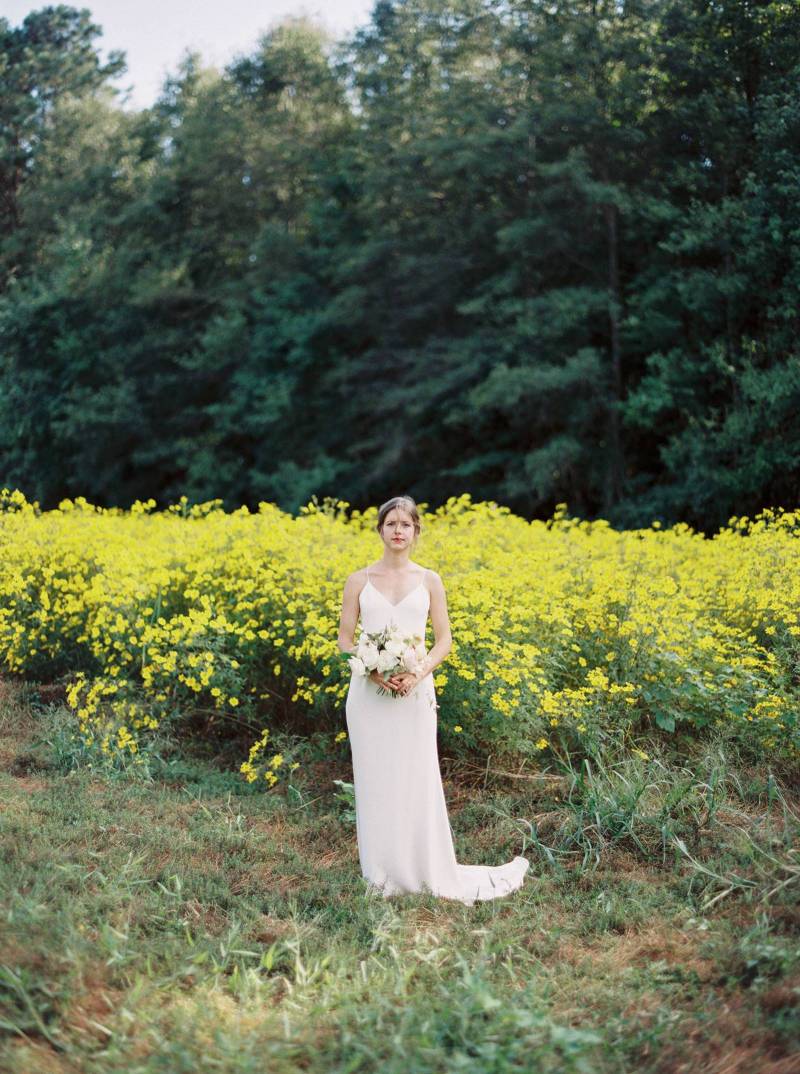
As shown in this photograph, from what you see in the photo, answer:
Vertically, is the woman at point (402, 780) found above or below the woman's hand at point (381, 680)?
below

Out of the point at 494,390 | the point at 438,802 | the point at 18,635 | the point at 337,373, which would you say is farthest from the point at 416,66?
the point at 438,802

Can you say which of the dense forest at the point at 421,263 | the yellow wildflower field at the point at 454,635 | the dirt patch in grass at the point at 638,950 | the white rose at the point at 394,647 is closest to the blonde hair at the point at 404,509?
the white rose at the point at 394,647

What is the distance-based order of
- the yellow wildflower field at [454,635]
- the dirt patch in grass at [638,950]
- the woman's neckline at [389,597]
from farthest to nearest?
the yellow wildflower field at [454,635] → the woman's neckline at [389,597] → the dirt patch in grass at [638,950]

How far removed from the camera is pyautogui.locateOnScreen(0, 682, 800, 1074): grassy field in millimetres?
3230

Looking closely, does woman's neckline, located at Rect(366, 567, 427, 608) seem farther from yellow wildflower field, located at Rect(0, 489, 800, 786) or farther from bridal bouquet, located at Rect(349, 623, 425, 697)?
yellow wildflower field, located at Rect(0, 489, 800, 786)

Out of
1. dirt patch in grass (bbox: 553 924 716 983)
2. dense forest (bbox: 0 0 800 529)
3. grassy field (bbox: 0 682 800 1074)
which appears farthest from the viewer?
dense forest (bbox: 0 0 800 529)

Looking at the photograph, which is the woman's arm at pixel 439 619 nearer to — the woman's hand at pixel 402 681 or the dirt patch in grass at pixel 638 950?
the woman's hand at pixel 402 681

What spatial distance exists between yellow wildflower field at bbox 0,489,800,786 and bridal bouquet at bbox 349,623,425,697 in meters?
0.90

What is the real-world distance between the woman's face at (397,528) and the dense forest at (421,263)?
12.2 m

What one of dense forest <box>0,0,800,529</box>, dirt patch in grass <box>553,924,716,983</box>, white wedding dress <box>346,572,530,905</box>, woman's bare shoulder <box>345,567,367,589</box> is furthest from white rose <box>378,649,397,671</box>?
dense forest <box>0,0,800,529</box>

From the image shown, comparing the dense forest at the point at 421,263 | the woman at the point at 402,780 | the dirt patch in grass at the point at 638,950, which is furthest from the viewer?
the dense forest at the point at 421,263

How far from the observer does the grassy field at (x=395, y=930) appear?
3.23 meters

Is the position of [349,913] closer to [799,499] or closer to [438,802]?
[438,802]

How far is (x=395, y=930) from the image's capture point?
14.1 feet
